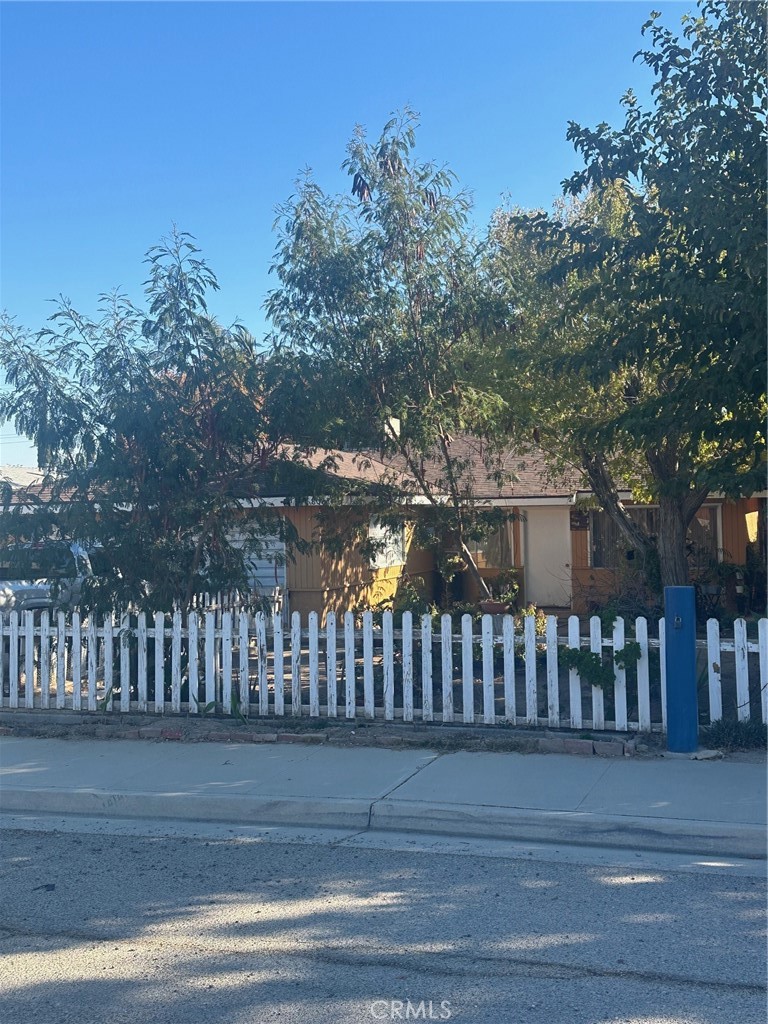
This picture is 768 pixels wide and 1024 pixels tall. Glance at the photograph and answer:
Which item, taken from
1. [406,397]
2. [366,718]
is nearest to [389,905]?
[366,718]

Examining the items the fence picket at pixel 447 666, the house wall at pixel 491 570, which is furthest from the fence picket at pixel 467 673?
the house wall at pixel 491 570

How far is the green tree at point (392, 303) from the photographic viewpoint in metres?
11.6

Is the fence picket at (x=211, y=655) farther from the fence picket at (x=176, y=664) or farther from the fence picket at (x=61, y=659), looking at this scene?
the fence picket at (x=61, y=659)

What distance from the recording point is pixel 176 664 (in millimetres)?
9773

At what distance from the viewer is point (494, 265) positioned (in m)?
12.0

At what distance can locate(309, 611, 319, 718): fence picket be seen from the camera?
9430 millimetres

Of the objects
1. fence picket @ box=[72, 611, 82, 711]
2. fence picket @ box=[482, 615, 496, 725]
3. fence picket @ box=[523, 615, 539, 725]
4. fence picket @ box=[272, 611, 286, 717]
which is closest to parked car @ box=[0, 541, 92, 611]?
fence picket @ box=[72, 611, 82, 711]

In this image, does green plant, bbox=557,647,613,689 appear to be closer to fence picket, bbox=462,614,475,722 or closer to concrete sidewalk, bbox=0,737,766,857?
concrete sidewalk, bbox=0,737,766,857

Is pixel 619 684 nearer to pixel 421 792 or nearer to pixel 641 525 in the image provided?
pixel 421 792

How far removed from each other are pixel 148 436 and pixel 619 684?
5283 mm

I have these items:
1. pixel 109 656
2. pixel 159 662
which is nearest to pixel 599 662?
pixel 159 662

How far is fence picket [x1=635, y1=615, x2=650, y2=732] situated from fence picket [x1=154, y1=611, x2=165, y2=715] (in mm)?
4756

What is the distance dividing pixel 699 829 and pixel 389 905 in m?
2.21

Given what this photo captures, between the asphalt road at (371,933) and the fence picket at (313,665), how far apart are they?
273 cm
